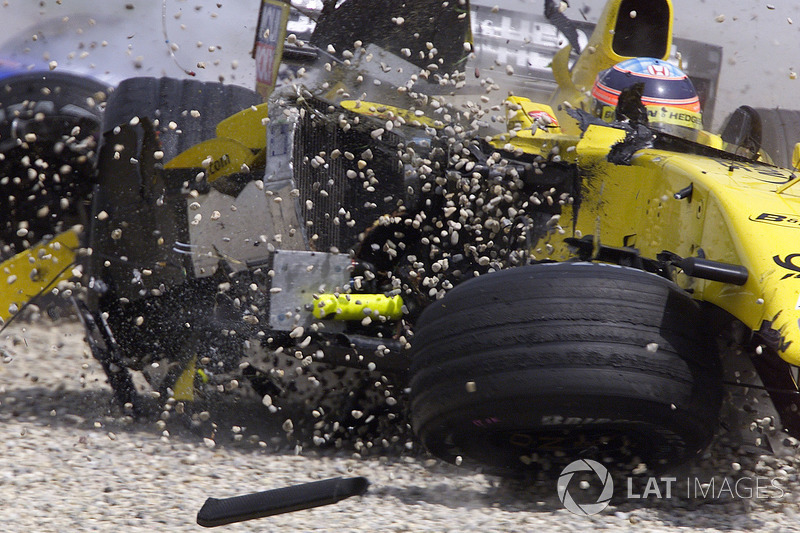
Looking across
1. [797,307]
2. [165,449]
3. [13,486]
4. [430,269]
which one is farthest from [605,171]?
[13,486]

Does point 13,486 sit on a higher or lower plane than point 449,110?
lower

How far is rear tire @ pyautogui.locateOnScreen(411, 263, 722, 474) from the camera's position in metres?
2.50

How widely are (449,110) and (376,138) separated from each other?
46 centimetres

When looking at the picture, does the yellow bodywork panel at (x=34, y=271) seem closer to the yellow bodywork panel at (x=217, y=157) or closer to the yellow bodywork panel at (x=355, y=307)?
the yellow bodywork panel at (x=217, y=157)

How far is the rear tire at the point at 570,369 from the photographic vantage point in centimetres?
250

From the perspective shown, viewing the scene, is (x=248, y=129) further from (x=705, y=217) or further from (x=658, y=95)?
(x=705, y=217)

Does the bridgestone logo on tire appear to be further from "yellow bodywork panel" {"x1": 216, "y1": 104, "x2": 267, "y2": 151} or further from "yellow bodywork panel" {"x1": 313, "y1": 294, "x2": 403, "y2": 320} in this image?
"yellow bodywork panel" {"x1": 216, "y1": 104, "x2": 267, "y2": 151}

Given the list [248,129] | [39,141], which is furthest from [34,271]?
[39,141]

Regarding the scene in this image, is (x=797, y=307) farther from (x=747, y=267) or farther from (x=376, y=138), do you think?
(x=376, y=138)

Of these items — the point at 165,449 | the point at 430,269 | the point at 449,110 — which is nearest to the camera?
the point at 165,449

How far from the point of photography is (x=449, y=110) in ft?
13.8

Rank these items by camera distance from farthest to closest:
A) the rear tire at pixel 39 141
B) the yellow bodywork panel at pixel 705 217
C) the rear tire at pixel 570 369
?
the rear tire at pixel 39 141 → the yellow bodywork panel at pixel 705 217 → the rear tire at pixel 570 369

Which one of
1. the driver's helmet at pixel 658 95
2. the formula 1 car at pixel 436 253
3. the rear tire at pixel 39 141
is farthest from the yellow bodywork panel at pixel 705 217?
the rear tire at pixel 39 141

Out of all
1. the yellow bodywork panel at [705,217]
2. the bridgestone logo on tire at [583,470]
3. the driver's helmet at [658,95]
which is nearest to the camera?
the yellow bodywork panel at [705,217]
